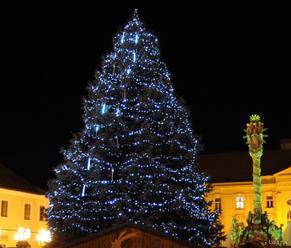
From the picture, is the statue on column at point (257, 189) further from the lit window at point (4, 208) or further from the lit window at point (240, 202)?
the lit window at point (240, 202)

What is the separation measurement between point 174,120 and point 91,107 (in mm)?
4029

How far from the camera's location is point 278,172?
6147cm

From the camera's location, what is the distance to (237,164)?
216ft

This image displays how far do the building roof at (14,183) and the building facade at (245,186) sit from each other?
15.6 m

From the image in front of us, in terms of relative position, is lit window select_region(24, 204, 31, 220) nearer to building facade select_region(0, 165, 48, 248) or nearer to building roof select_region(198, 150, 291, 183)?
building facade select_region(0, 165, 48, 248)

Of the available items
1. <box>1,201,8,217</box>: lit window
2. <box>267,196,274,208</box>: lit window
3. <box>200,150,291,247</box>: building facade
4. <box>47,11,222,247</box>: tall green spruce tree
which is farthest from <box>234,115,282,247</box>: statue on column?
<box>267,196,274,208</box>: lit window

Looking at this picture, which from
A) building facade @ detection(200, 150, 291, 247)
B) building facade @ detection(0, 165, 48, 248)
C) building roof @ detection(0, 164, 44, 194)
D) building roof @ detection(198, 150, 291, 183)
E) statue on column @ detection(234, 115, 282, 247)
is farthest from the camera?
building roof @ detection(198, 150, 291, 183)

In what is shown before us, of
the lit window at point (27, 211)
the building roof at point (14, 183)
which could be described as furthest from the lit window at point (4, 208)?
the lit window at point (27, 211)

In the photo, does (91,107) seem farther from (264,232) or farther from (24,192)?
(24,192)

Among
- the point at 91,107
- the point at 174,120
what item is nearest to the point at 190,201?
the point at 174,120

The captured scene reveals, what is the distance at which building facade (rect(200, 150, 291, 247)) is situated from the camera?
6044cm

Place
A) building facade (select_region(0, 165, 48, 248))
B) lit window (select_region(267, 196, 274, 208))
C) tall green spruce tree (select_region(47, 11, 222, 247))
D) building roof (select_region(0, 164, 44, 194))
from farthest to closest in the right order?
lit window (select_region(267, 196, 274, 208))
building roof (select_region(0, 164, 44, 194))
building facade (select_region(0, 165, 48, 248))
tall green spruce tree (select_region(47, 11, 222, 247))

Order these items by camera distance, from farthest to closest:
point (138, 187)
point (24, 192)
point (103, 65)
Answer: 1. point (24, 192)
2. point (103, 65)
3. point (138, 187)

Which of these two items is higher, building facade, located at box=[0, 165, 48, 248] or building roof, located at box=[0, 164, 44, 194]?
building roof, located at box=[0, 164, 44, 194]
